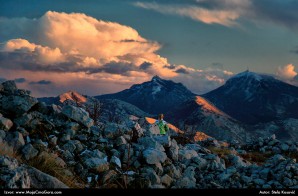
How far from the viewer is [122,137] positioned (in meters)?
23.4

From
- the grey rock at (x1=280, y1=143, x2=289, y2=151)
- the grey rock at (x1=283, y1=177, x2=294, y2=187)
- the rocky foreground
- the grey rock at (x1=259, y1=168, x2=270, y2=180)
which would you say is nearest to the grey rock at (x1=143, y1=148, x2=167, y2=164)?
the rocky foreground

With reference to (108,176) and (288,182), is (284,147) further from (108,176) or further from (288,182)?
(108,176)

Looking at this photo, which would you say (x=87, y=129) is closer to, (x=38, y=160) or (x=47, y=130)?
(x=47, y=130)

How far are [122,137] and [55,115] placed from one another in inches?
195

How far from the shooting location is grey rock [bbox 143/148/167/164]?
69.4 ft

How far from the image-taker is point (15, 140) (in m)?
18.0

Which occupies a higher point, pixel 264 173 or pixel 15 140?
pixel 15 140

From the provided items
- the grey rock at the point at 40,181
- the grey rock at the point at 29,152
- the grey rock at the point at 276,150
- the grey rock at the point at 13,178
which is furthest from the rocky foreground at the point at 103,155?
the grey rock at the point at 276,150

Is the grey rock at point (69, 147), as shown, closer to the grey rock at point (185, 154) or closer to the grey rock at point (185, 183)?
the grey rock at point (185, 183)

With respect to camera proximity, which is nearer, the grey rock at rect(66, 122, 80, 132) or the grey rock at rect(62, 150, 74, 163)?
the grey rock at rect(62, 150, 74, 163)

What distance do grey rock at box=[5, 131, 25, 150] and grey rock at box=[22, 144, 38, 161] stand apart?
2.05 ft

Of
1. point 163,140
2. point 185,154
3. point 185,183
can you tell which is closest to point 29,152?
point 185,183

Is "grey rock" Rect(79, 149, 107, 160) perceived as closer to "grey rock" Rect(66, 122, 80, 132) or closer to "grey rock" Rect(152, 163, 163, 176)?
"grey rock" Rect(152, 163, 163, 176)

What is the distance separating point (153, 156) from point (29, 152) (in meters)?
7.39
